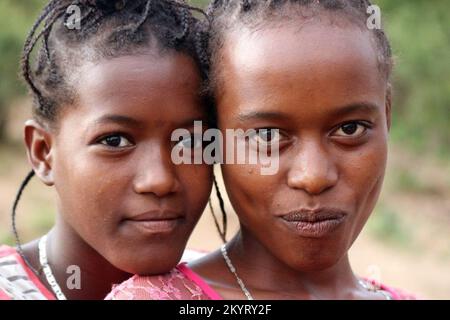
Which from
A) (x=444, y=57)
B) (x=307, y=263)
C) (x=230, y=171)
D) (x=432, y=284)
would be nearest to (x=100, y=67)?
(x=230, y=171)

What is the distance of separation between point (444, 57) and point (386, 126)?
7.26 metres

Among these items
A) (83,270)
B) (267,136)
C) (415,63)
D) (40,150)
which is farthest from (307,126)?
(415,63)

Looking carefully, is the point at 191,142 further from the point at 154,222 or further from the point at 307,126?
the point at 307,126

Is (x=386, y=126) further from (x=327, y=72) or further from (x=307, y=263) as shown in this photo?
(x=307, y=263)

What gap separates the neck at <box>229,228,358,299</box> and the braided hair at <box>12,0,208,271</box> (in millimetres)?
532

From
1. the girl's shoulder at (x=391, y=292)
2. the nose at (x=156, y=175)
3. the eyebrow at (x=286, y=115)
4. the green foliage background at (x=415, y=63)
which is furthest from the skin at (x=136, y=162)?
the green foliage background at (x=415, y=63)

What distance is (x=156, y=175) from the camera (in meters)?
2.00

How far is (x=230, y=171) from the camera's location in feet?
6.59

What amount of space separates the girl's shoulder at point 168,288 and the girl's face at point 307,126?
230mm

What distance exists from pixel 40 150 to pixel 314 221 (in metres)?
1.02

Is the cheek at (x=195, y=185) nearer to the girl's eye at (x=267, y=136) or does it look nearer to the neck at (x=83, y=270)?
the girl's eye at (x=267, y=136)

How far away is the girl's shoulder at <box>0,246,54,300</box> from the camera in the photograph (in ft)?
7.89

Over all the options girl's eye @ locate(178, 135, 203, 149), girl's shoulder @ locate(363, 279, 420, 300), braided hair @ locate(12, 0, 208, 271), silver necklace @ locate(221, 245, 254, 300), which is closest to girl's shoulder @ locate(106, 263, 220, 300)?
silver necklace @ locate(221, 245, 254, 300)

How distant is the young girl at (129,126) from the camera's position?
2.05m
